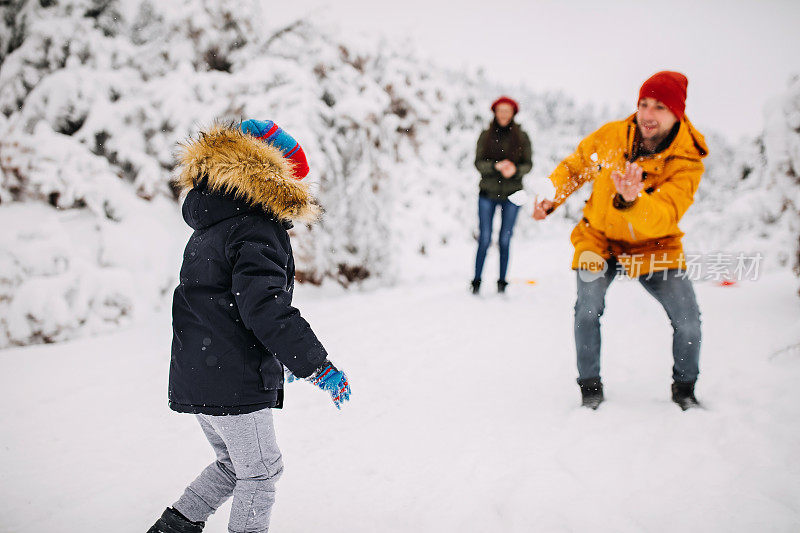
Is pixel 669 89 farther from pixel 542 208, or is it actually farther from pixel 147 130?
pixel 147 130

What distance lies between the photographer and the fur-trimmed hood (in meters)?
1.79

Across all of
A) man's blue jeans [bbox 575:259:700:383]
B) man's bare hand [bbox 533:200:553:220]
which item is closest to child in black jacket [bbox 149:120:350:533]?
man's bare hand [bbox 533:200:553:220]

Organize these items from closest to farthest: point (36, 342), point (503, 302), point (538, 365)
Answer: point (538, 365) → point (36, 342) → point (503, 302)

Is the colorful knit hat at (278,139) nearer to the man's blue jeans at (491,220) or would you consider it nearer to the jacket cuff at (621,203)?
the jacket cuff at (621,203)

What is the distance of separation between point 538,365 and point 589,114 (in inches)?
1700

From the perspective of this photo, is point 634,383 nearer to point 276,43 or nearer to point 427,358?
point 427,358

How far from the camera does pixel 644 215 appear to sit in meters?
2.53

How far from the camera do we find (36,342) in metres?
4.84

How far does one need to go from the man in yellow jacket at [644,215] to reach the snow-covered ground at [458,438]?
17.9 inches

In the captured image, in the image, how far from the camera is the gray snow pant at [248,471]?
5.76ft

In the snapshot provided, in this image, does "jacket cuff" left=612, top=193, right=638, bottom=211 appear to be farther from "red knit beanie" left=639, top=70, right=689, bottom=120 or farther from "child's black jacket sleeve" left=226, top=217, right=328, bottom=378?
"child's black jacket sleeve" left=226, top=217, right=328, bottom=378

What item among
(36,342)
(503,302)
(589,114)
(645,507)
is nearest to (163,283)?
(36,342)

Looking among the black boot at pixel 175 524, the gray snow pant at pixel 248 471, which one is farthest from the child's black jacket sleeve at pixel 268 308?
the black boot at pixel 175 524

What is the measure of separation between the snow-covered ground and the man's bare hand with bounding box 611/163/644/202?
148cm
